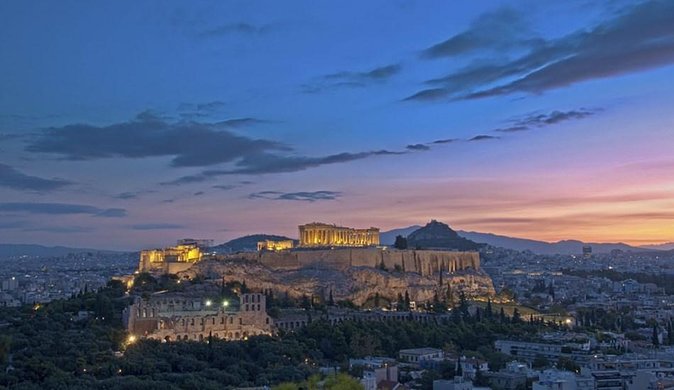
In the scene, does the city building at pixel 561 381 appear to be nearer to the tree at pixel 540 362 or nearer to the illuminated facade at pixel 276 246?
the tree at pixel 540 362

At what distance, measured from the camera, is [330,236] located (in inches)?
1982

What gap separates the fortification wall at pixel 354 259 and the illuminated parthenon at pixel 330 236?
3548 mm

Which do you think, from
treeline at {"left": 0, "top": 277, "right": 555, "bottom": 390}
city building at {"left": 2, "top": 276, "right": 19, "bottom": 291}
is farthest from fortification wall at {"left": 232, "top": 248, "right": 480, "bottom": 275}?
city building at {"left": 2, "top": 276, "right": 19, "bottom": 291}

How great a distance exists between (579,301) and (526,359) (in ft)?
89.6

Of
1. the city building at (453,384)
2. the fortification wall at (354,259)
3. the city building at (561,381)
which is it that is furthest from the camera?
the fortification wall at (354,259)

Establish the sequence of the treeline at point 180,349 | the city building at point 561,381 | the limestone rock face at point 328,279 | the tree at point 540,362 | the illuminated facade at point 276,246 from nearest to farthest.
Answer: the treeline at point 180,349 → the city building at point 561,381 → the tree at point 540,362 → the limestone rock face at point 328,279 → the illuminated facade at point 276,246

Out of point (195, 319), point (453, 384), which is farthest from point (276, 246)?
point (453, 384)

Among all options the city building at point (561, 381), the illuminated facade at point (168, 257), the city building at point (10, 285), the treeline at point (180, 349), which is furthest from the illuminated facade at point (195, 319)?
the city building at point (10, 285)

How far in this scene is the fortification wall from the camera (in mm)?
43344

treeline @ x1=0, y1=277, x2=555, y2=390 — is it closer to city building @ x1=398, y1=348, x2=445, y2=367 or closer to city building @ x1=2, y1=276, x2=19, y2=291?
city building @ x1=398, y1=348, x2=445, y2=367

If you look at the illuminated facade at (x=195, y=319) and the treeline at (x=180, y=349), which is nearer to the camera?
the treeline at (x=180, y=349)

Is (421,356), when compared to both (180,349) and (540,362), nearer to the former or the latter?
(540,362)

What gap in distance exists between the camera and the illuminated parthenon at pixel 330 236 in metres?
49.7

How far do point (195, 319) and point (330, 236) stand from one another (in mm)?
23354
